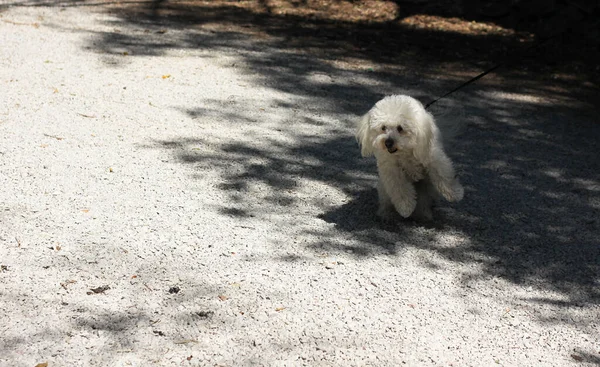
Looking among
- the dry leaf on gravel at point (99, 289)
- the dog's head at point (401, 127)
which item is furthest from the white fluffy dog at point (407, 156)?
the dry leaf on gravel at point (99, 289)

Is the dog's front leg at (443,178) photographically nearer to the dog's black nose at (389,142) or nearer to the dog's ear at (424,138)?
the dog's ear at (424,138)

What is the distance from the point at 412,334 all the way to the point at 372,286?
491mm

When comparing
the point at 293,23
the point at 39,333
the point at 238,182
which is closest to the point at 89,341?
the point at 39,333

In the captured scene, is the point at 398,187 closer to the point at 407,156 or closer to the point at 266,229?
the point at 407,156

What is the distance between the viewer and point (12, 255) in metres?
4.02

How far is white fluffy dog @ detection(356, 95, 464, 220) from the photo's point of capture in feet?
14.2

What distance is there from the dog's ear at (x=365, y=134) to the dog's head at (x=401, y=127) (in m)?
0.05

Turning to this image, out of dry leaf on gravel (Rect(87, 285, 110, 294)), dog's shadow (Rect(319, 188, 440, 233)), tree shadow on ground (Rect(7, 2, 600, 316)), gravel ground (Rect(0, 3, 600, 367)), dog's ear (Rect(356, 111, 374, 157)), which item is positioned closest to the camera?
gravel ground (Rect(0, 3, 600, 367))

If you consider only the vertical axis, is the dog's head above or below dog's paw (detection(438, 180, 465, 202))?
above

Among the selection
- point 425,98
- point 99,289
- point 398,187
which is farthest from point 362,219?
point 425,98

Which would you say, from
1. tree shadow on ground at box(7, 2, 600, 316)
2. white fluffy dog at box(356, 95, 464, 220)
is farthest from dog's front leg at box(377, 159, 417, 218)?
tree shadow on ground at box(7, 2, 600, 316)

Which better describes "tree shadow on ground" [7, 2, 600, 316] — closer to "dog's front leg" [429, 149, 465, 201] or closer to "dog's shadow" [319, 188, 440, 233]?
"dog's shadow" [319, 188, 440, 233]

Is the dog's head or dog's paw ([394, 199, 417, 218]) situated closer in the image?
the dog's head

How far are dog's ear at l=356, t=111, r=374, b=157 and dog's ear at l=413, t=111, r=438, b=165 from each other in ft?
A: 1.03
